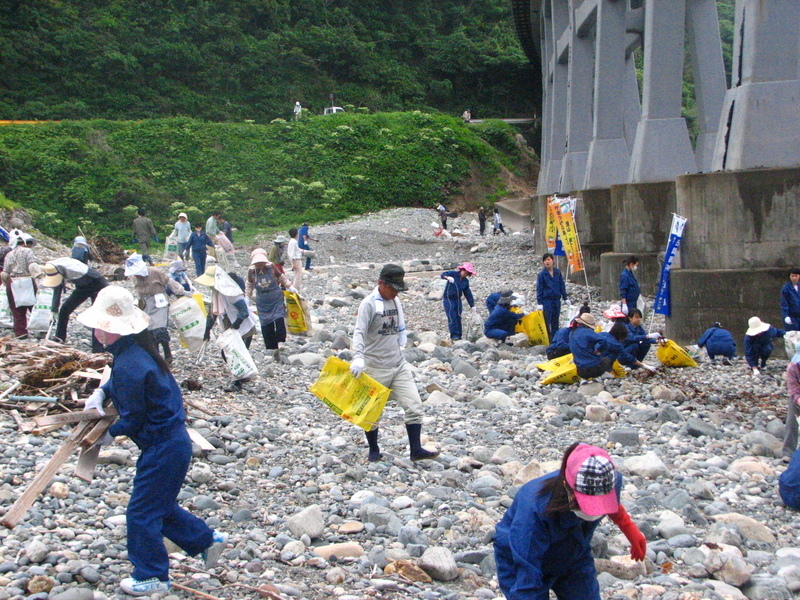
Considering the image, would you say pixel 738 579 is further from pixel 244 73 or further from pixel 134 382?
pixel 244 73

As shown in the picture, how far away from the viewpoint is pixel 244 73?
5034 centimetres

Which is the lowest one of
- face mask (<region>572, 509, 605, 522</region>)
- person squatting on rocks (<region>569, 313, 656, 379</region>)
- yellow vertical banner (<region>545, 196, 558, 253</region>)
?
person squatting on rocks (<region>569, 313, 656, 379</region>)

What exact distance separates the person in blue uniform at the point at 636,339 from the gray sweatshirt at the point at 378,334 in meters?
4.53

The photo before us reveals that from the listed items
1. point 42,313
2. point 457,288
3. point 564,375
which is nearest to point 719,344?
point 564,375

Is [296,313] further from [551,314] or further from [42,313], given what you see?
[551,314]

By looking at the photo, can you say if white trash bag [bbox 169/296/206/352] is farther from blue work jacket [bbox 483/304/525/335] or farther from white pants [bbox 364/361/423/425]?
blue work jacket [bbox 483/304/525/335]

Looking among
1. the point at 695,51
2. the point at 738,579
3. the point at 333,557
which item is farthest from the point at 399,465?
the point at 695,51

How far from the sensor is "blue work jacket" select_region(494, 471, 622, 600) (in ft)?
11.1

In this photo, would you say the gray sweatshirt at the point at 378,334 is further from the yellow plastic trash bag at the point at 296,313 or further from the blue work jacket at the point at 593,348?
the yellow plastic trash bag at the point at 296,313

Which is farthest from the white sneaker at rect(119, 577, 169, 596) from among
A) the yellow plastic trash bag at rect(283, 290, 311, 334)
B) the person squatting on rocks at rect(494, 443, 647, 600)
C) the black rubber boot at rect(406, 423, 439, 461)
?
the yellow plastic trash bag at rect(283, 290, 311, 334)

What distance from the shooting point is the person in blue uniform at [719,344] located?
36.4ft

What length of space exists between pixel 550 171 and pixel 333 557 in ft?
109

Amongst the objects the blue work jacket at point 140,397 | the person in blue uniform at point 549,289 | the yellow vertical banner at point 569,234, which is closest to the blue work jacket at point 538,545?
the blue work jacket at point 140,397

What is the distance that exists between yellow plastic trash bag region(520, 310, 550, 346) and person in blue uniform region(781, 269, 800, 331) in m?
3.46
